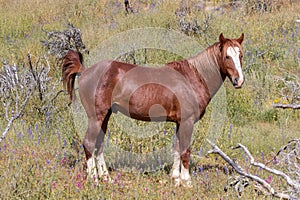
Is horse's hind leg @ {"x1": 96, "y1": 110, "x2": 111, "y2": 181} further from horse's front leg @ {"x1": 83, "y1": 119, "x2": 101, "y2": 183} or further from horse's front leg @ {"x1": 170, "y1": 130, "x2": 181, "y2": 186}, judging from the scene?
horse's front leg @ {"x1": 170, "y1": 130, "x2": 181, "y2": 186}

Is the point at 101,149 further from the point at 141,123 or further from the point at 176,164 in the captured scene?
the point at 141,123

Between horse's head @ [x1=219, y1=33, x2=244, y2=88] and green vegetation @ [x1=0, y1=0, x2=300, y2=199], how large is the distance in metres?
1.10

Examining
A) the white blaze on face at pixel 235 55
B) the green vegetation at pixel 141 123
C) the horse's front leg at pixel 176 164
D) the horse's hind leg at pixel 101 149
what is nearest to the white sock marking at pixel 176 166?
the horse's front leg at pixel 176 164

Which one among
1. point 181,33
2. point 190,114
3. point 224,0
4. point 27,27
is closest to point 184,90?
point 190,114

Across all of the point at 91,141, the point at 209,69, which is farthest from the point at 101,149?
the point at 209,69

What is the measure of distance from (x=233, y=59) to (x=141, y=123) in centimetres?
205

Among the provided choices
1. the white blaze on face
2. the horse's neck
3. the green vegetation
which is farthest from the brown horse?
the green vegetation

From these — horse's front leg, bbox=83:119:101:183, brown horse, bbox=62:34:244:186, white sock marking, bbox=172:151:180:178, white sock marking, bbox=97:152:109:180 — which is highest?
brown horse, bbox=62:34:244:186

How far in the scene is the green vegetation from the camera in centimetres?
471

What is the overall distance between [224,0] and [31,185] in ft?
38.5

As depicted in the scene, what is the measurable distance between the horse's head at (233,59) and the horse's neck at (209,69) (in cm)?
21

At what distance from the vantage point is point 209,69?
219 inches

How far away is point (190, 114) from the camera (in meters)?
5.43

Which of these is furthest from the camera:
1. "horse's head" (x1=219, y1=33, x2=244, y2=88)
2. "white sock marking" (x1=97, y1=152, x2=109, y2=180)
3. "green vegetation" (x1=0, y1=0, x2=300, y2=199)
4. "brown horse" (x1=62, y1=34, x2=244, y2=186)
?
"white sock marking" (x1=97, y1=152, x2=109, y2=180)
